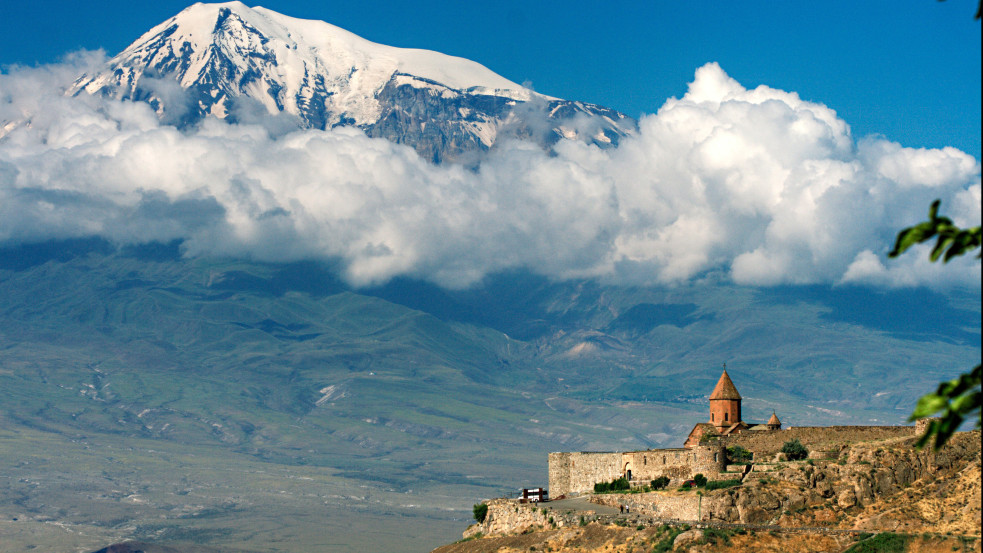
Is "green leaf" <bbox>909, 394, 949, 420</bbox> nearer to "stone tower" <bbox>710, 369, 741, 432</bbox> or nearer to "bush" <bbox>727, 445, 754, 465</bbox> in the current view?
"bush" <bbox>727, 445, 754, 465</bbox>

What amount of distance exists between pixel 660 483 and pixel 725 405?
26.1 meters

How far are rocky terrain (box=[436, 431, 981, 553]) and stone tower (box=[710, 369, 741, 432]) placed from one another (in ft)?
81.0

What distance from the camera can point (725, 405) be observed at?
93750 mm

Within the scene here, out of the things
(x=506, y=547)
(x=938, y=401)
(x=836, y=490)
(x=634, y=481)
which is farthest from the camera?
(x=634, y=481)

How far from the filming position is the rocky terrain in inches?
2133

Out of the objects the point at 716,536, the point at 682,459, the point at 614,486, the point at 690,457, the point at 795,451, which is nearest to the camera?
the point at 716,536

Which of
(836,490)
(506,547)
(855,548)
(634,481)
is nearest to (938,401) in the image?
(855,548)

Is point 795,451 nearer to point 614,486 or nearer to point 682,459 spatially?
point 682,459

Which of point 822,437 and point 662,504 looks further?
point 822,437

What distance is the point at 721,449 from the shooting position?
68375mm

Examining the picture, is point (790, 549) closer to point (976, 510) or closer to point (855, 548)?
point (855, 548)

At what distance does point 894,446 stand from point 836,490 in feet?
15.1

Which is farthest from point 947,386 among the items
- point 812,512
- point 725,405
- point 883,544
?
point 725,405

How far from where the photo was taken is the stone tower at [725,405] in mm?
93812
